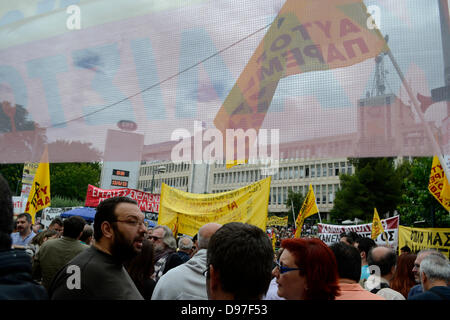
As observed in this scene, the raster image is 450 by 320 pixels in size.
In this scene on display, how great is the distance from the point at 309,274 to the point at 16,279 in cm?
159

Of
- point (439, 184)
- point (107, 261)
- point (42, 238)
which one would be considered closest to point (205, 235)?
point (107, 261)

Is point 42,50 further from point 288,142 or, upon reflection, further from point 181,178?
point 181,178

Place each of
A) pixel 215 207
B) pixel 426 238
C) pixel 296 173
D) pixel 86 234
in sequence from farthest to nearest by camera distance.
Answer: pixel 296 173, pixel 426 238, pixel 215 207, pixel 86 234

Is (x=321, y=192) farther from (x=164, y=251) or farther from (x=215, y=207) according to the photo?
(x=164, y=251)

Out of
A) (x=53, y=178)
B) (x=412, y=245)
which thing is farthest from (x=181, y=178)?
(x=412, y=245)

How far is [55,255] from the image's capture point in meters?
4.25

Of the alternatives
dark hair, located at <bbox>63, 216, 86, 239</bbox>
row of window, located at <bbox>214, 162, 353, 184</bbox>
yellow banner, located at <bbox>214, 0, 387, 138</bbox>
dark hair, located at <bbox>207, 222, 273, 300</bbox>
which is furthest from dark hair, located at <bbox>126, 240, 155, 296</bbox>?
row of window, located at <bbox>214, 162, 353, 184</bbox>

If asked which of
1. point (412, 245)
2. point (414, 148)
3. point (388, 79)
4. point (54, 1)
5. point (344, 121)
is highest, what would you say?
point (54, 1)

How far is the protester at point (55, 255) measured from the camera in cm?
422

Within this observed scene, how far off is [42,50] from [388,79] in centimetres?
298

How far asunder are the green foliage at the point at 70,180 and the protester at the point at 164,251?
6319 cm

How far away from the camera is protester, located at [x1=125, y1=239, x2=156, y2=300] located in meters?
3.63

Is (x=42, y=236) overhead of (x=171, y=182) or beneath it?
beneath

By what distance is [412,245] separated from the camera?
10477 mm
